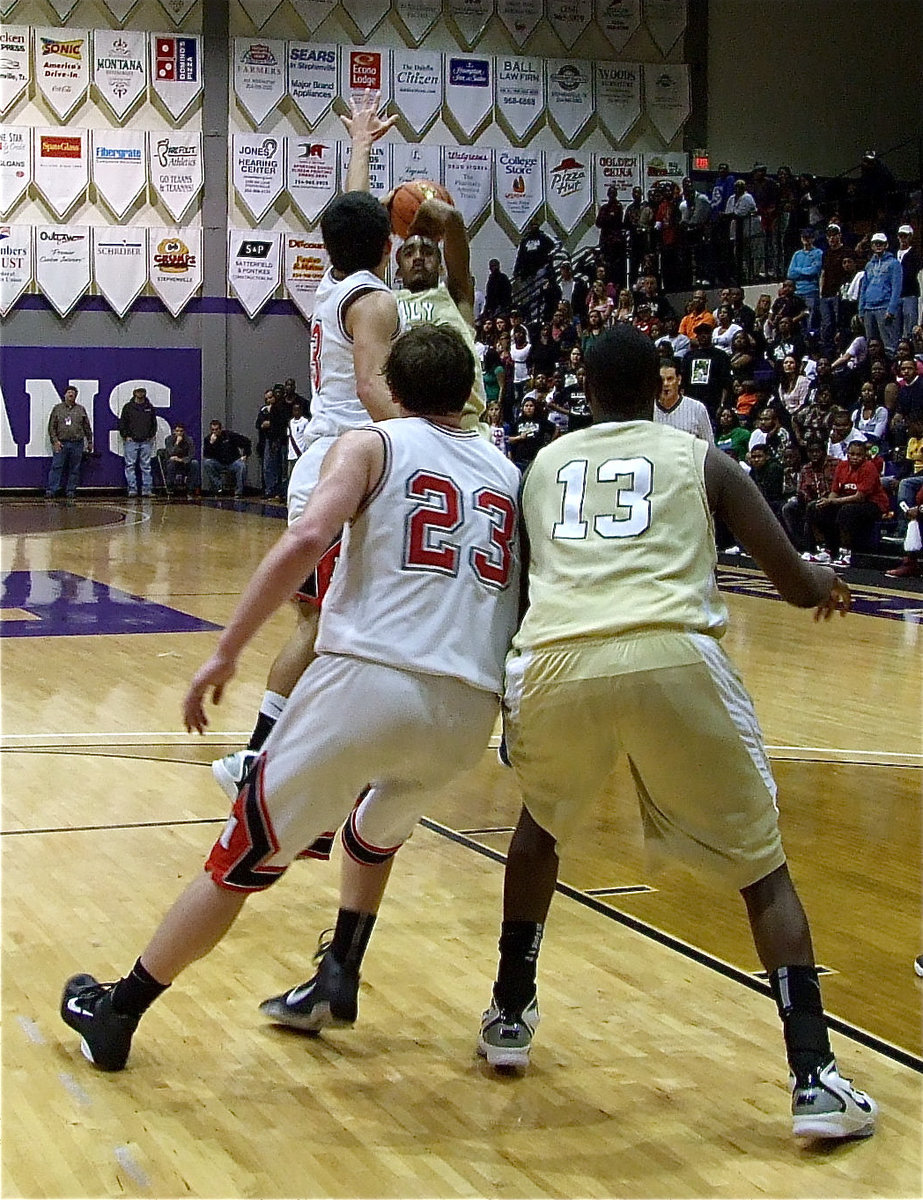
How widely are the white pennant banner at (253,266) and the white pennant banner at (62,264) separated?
2.26 meters

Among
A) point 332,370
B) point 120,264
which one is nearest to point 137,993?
point 332,370

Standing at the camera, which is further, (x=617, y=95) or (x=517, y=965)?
(x=617, y=95)

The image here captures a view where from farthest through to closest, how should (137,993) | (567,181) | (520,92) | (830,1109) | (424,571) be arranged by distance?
(567,181) → (520,92) → (137,993) → (424,571) → (830,1109)

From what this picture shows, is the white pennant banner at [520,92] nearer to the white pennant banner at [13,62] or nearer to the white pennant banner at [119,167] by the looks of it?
the white pennant banner at [119,167]

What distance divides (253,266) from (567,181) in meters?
5.37

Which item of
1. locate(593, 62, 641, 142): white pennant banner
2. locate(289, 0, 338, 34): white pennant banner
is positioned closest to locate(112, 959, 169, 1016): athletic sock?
locate(289, 0, 338, 34): white pennant banner

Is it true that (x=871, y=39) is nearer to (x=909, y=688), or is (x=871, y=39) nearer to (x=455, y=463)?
(x=909, y=688)

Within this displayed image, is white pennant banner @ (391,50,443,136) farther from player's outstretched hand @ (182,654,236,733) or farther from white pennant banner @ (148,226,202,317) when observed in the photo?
player's outstretched hand @ (182,654,236,733)

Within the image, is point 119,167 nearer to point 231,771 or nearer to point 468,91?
point 468,91

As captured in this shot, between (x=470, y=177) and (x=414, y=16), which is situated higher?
(x=414, y=16)

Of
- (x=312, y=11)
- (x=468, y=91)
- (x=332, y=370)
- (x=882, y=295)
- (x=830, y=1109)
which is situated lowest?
(x=830, y=1109)

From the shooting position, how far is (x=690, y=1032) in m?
3.54

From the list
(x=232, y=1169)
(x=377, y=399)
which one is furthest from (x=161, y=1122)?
(x=377, y=399)

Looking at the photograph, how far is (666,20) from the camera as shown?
2608 cm
